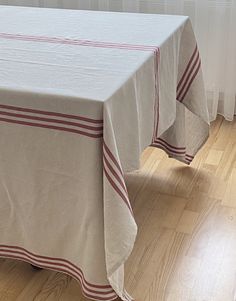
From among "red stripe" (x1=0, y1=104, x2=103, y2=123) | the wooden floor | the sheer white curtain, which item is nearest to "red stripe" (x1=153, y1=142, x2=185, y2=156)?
the wooden floor

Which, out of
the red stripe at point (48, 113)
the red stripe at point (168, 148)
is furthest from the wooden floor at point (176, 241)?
the red stripe at point (48, 113)

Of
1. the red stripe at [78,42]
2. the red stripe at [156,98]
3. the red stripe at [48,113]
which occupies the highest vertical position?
the red stripe at [48,113]

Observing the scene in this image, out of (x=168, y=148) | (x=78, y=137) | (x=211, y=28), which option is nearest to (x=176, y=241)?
(x=168, y=148)

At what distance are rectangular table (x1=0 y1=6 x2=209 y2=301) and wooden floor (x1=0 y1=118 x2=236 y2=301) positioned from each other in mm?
133

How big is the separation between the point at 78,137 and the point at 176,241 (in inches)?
28.2

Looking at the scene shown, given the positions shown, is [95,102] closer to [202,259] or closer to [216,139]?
[202,259]

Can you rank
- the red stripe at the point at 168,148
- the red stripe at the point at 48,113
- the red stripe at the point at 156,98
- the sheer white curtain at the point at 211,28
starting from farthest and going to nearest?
1. the sheer white curtain at the point at 211,28
2. the red stripe at the point at 168,148
3. the red stripe at the point at 156,98
4. the red stripe at the point at 48,113

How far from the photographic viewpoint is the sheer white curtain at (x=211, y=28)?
2539mm

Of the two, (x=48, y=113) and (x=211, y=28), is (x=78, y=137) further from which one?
(x=211, y=28)

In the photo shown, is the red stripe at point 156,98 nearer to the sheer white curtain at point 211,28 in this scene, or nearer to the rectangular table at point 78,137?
the rectangular table at point 78,137

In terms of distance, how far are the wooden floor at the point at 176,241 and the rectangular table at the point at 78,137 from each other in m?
0.13

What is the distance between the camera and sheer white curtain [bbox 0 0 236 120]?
254cm

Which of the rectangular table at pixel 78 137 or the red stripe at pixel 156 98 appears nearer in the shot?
the rectangular table at pixel 78 137

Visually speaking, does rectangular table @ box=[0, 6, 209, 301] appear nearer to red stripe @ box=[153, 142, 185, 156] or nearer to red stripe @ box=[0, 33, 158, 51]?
red stripe @ box=[0, 33, 158, 51]
